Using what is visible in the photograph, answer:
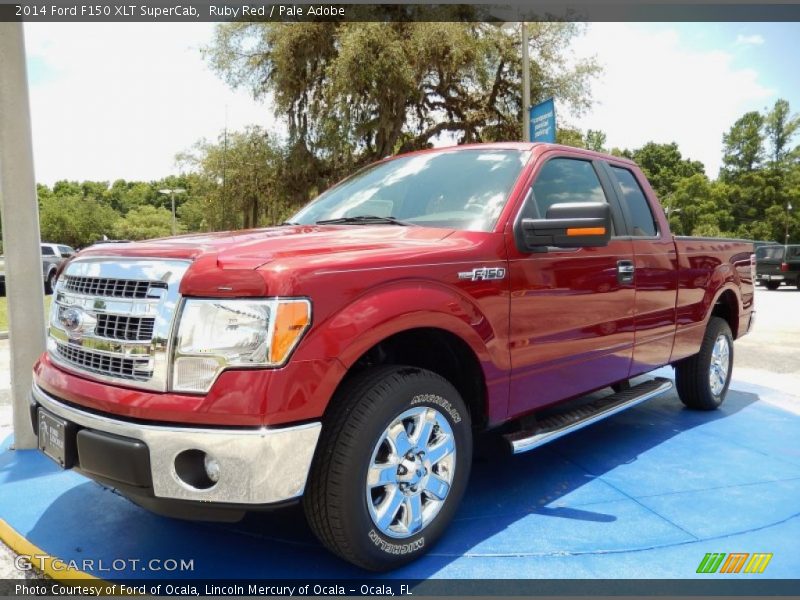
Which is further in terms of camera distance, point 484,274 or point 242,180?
point 242,180

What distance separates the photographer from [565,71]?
773 inches

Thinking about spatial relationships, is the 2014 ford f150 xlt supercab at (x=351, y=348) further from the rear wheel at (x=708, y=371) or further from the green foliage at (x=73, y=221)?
the green foliage at (x=73, y=221)

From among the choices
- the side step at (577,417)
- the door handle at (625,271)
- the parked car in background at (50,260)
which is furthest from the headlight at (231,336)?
the parked car in background at (50,260)

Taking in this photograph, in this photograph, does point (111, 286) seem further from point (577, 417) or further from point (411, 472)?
point (577, 417)

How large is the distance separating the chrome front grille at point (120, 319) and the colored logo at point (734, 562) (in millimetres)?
2435

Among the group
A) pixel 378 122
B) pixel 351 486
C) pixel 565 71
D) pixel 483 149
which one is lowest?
pixel 351 486

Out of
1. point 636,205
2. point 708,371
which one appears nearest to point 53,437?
point 636,205

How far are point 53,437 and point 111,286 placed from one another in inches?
27.2

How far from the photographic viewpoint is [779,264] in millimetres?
21422

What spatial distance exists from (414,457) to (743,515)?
1891 mm

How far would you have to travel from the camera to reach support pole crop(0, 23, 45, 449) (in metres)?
4.05

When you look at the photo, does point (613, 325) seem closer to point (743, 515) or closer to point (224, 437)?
point (743, 515)

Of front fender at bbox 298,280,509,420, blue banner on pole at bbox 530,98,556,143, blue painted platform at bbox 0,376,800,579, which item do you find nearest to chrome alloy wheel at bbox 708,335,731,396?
blue painted platform at bbox 0,376,800,579

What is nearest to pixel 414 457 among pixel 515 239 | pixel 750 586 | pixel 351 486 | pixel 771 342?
pixel 351 486
